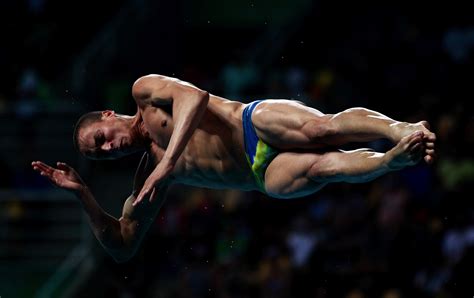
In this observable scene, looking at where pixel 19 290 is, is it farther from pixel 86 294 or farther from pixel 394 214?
pixel 394 214

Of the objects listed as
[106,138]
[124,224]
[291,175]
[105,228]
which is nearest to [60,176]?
[106,138]

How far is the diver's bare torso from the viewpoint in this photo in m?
7.60

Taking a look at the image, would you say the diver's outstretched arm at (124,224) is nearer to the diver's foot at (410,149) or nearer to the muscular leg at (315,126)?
the muscular leg at (315,126)

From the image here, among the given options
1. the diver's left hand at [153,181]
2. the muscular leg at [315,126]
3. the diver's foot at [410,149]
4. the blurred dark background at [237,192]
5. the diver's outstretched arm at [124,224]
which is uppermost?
the diver's foot at [410,149]

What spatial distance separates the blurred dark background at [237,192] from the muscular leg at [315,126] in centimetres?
352

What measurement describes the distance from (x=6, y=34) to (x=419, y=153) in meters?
11.6

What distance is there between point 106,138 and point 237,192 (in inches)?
218

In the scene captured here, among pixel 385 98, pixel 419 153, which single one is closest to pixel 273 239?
pixel 385 98

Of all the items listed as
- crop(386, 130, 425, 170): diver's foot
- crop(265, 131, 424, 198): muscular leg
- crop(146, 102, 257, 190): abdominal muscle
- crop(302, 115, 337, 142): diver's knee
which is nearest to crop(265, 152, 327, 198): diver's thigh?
crop(265, 131, 424, 198): muscular leg

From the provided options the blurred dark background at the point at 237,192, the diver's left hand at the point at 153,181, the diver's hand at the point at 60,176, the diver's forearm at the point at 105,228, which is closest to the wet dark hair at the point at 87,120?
the diver's hand at the point at 60,176

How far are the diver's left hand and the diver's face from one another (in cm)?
79

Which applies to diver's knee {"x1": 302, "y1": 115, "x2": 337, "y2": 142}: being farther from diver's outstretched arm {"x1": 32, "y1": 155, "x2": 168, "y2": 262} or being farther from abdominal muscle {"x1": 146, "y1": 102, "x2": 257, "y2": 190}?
diver's outstretched arm {"x1": 32, "y1": 155, "x2": 168, "y2": 262}

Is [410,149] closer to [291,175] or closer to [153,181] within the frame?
[291,175]

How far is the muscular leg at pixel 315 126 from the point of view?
694 centimetres
